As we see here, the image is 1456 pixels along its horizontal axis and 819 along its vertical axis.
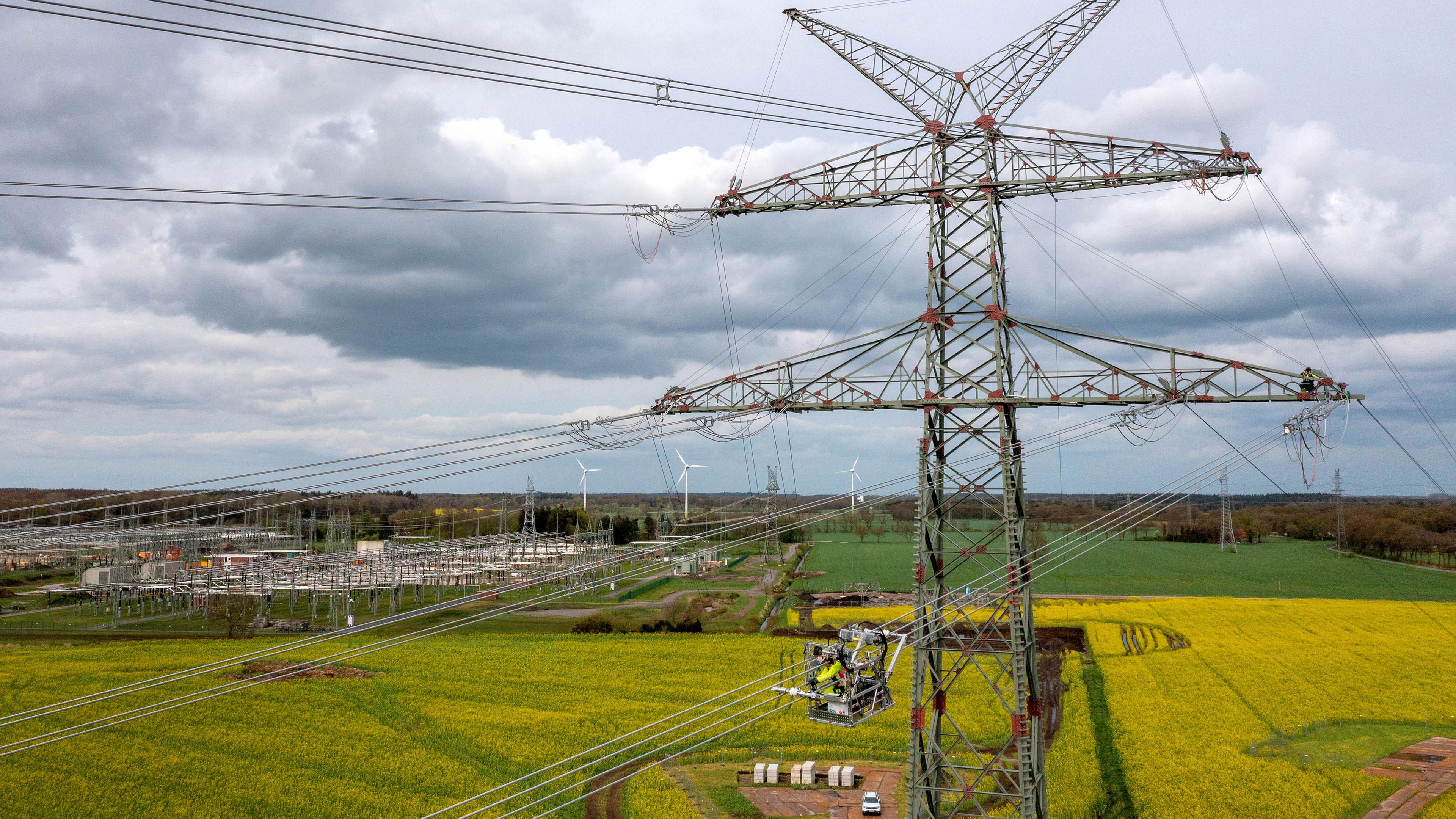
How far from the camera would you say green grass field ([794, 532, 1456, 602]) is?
77.0m

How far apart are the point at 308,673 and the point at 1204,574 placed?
84.1 m

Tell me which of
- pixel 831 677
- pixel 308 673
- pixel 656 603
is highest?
pixel 831 677

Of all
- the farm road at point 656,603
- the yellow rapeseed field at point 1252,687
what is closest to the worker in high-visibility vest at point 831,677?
the yellow rapeseed field at point 1252,687

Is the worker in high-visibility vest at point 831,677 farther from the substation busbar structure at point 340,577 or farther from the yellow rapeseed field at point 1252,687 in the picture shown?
the substation busbar structure at point 340,577

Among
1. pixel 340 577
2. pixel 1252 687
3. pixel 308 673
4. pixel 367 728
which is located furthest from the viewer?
pixel 340 577

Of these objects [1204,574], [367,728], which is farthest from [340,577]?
[1204,574]

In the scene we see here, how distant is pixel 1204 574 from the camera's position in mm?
89375

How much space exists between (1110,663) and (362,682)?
44434mm

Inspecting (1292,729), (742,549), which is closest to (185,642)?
(1292,729)

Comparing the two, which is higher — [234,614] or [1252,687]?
[234,614]

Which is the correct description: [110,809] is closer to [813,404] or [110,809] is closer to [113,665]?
[113,665]

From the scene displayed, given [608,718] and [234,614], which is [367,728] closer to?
[608,718]

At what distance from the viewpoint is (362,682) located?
4928cm

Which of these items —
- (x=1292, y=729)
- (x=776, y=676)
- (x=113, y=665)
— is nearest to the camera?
(x=1292, y=729)
